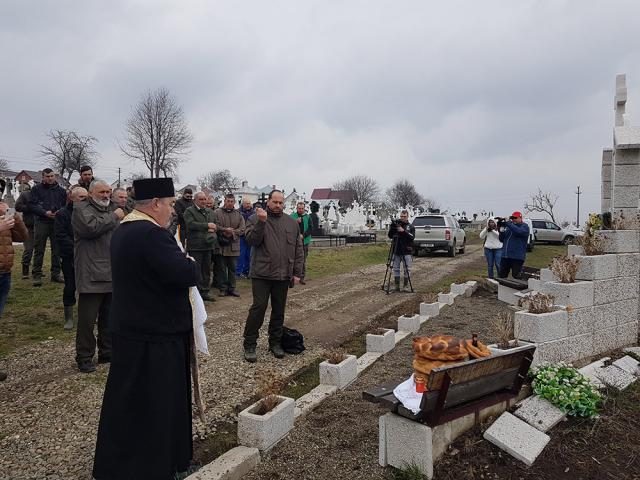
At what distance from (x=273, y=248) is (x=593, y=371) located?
3.76m

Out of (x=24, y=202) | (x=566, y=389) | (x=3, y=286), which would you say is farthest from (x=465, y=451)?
(x=24, y=202)

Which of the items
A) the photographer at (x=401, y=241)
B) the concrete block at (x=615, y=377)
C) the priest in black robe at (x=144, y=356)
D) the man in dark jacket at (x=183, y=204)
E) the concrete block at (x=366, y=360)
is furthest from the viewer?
the photographer at (x=401, y=241)

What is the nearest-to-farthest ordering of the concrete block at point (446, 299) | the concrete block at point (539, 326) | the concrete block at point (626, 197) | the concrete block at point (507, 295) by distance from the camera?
the concrete block at point (539, 326), the concrete block at point (626, 197), the concrete block at point (446, 299), the concrete block at point (507, 295)

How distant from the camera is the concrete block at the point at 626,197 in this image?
6664 millimetres

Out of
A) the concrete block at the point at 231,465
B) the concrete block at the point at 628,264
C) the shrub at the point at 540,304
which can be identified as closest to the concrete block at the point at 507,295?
the concrete block at the point at 628,264

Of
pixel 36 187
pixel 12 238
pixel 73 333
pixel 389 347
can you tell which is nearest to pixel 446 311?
pixel 389 347

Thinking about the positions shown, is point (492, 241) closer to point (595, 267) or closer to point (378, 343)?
point (595, 267)

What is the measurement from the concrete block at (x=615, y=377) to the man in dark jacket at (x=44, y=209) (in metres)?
8.85

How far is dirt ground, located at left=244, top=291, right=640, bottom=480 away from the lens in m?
3.20

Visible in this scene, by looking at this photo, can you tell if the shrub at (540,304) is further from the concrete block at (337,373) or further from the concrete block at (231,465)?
the concrete block at (231,465)

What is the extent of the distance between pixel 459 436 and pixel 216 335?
13.7 feet

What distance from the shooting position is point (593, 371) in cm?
480

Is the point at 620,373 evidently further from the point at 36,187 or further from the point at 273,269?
the point at 36,187

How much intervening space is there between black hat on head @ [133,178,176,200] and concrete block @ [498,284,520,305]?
781 centimetres
